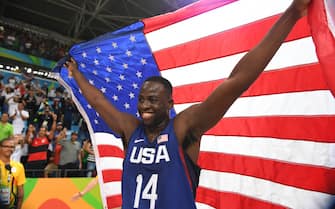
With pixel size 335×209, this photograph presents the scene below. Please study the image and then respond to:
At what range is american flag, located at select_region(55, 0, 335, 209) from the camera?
1.76 metres

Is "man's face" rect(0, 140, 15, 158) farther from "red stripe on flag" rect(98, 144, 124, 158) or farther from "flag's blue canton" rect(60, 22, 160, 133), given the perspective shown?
"flag's blue canton" rect(60, 22, 160, 133)

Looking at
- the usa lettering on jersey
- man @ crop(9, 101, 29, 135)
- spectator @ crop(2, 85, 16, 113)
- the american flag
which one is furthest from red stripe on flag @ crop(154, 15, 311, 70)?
spectator @ crop(2, 85, 16, 113)

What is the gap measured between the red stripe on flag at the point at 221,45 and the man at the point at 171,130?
2.24 feet

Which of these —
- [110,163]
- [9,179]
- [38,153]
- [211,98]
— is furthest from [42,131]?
[211,98]

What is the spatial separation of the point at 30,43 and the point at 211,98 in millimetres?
11962

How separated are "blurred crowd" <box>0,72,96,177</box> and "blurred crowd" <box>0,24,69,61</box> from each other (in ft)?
4.99

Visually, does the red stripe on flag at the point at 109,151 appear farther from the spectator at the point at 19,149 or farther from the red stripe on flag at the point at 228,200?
the spectator at the point at 19,149

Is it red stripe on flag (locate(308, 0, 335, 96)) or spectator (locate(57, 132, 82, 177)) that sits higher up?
red stripe on flag (locate(308, 0, 335, 96))

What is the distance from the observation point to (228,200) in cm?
209

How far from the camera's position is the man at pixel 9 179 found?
358 cm

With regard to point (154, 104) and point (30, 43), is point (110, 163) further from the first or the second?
point (30, 43)

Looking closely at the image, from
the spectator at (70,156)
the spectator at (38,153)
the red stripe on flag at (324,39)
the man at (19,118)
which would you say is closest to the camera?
the red stripe on flag at (324,39)

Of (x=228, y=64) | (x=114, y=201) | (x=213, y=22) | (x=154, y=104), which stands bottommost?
(x=114, y=201)

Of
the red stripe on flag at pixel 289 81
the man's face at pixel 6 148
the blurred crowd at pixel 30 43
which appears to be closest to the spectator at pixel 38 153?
the man's face at pixel 6 148
